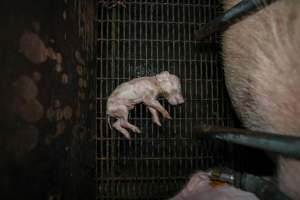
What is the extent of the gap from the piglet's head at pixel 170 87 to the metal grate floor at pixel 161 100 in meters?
0.10

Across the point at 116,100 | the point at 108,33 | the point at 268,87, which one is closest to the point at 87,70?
the point at 116,100

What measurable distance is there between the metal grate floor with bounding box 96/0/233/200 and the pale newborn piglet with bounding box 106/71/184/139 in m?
0.10

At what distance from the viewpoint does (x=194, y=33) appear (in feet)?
6.18

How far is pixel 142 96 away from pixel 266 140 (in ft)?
2.70

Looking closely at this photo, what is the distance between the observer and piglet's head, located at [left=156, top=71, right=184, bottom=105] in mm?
1739

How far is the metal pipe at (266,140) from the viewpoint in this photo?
91cm

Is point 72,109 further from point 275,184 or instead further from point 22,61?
point 275,184

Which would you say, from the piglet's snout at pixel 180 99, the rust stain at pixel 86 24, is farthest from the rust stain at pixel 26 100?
the piglet's snout at pixel 180 99

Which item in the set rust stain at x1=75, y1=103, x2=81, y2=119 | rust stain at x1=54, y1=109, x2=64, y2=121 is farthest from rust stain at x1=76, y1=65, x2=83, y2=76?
rust stain at x1=54, y1=109, x2=64, y2=121

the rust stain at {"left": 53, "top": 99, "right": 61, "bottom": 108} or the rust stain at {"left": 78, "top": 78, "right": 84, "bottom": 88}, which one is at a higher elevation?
the rust stain at {"left": 78, "top": 78, "right": 84, "bottom": 88}

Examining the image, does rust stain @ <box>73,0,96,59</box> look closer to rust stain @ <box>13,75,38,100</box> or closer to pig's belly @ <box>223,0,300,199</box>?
rust stain @ <box>13,75,38,100</box>

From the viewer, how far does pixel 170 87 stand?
5.71ft

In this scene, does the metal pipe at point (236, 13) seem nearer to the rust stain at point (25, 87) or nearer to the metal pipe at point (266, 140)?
the metal pipe at point (266, 140)

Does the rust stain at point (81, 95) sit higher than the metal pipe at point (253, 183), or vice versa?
the rust stain at point (81, 95)
